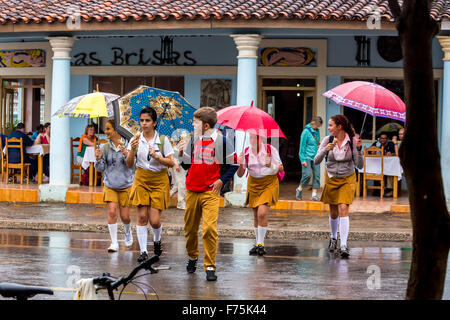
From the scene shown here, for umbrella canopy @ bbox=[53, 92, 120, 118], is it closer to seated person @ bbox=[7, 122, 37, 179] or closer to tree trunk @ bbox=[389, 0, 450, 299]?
seated person @ bbox=[7, 122, 37, 179]

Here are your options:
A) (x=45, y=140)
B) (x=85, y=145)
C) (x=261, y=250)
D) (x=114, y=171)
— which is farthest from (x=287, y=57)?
(x=114, y=171)

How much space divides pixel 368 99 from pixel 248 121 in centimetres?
248

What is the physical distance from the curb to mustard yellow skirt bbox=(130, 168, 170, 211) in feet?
10.6

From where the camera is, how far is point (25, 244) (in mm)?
11414

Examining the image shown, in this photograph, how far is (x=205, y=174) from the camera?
8.95 metres

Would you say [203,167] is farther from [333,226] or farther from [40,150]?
[40,150]

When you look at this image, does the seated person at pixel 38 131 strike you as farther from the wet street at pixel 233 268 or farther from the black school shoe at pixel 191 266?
the black school shoe at pixel 191 266

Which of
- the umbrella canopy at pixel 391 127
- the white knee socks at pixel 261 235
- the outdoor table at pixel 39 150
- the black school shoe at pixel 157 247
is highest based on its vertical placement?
the umbrella canopy at pixel 391 127

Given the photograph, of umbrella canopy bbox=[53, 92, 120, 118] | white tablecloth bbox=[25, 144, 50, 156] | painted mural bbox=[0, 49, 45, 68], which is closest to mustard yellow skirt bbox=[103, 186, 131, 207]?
umbrella canopy bbox=[53, 92, 120, 118]

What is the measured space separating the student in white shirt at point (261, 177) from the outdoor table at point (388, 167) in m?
6.95

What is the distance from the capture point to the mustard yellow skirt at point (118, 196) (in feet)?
34.9

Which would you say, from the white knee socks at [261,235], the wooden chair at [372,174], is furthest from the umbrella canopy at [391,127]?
the white knee socks at [261,235]
